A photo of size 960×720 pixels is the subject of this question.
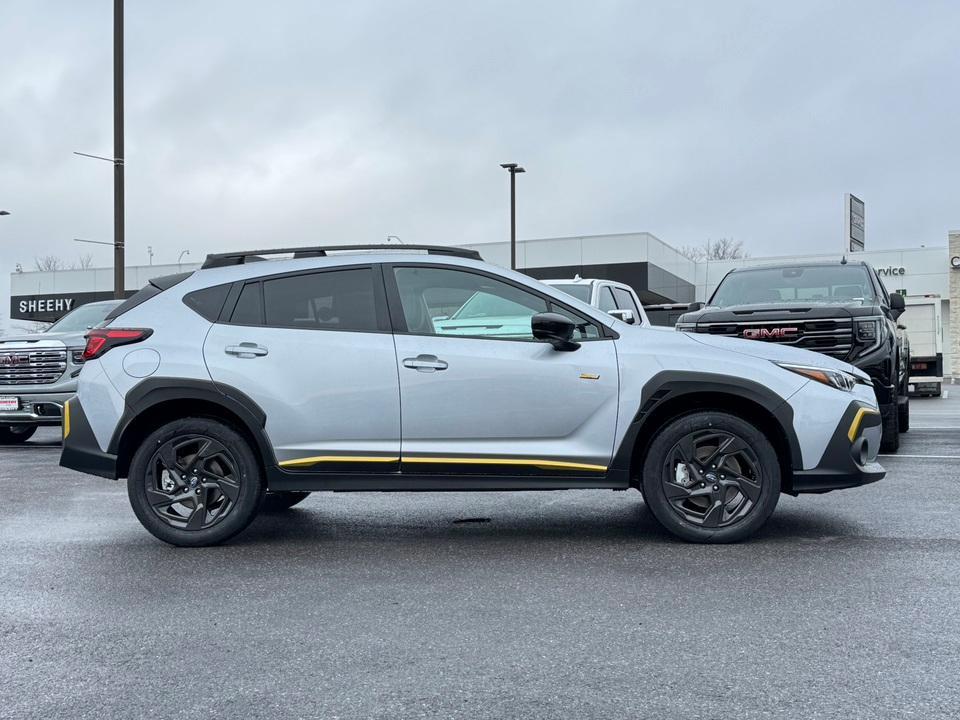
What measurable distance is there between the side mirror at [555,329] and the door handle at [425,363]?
1.88 feet

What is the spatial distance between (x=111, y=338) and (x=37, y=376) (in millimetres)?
7543

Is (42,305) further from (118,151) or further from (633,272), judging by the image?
(118,151)

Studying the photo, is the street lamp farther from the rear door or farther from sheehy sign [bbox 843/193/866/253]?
sheehy sign [bbox 843/193/866/253]

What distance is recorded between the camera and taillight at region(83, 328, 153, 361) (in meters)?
6.55

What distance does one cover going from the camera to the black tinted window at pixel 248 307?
21.5ft

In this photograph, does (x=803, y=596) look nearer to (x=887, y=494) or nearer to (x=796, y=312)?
(x=887, y=494)

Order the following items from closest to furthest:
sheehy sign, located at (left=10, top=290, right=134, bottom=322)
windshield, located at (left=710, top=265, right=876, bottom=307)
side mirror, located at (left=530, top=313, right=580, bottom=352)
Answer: side mirror, located at (left=530, top=313, right=580, bottom=352), windshield, located at (left=710, top=265, right=876, bottom=307), sheehy sign, located at (left=10, top=290, right=134, bottom=322)

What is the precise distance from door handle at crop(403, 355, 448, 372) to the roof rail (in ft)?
2.57

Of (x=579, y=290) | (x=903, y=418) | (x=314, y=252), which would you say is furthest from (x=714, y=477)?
(x=903, y=418)

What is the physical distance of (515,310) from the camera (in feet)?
21.3

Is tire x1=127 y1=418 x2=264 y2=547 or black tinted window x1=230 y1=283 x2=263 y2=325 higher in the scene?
black tinted window x1=230 y1=283 x2=263 y2=325

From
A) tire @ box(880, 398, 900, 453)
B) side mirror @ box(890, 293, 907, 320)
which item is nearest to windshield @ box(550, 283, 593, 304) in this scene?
side mirror @ box(890, 293, 907, 320)

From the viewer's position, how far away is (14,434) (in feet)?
49.1

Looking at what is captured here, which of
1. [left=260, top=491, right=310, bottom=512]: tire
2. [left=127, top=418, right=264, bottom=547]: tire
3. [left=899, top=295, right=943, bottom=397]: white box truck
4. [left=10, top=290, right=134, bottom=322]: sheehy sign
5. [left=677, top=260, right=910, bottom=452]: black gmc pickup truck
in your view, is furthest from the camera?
[left=10, top=290, right=134, bottom=322]: sheehy sign
